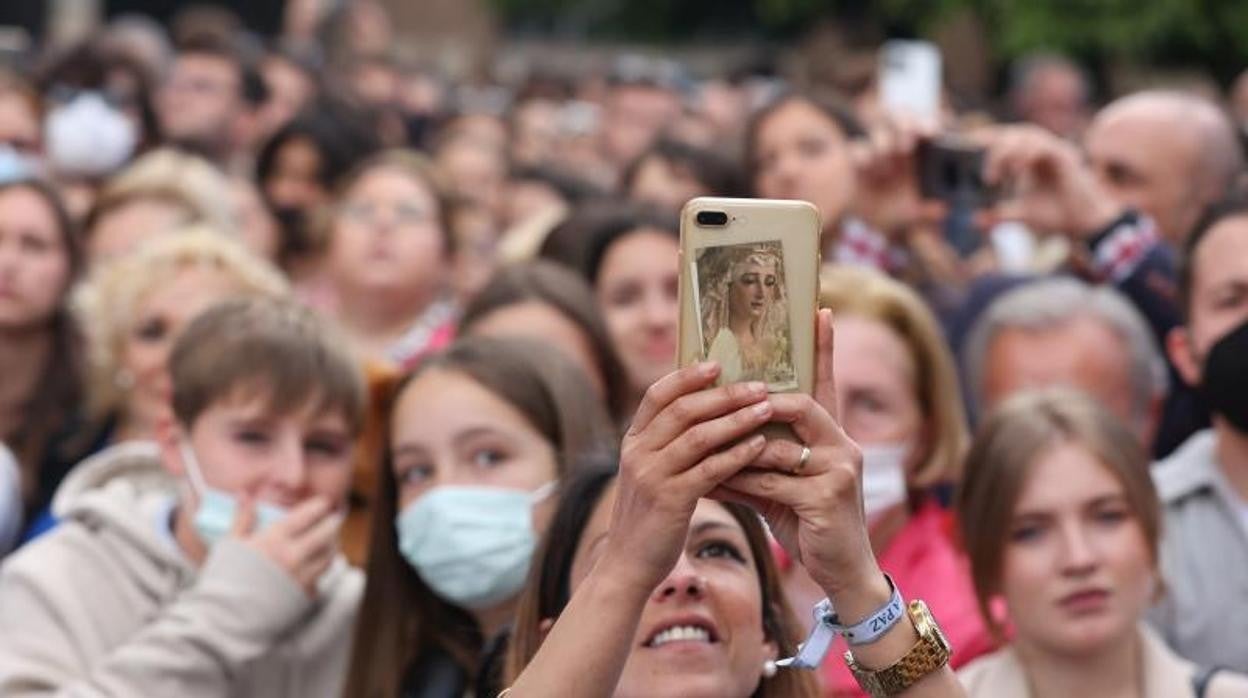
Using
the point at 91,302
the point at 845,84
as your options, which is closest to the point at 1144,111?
the point at 91,302

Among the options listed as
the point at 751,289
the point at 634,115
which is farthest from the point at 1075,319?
the point at 634,115

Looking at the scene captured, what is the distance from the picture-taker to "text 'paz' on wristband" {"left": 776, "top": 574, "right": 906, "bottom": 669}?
2908 millimetres

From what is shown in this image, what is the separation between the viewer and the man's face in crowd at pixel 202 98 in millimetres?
10773

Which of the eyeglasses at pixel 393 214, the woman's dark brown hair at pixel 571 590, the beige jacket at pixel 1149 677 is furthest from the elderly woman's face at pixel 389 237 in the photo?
the woman's dark brown hair at pixel 571 590

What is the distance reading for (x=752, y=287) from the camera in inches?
111

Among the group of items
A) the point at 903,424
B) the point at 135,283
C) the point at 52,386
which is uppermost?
the point at 135,283

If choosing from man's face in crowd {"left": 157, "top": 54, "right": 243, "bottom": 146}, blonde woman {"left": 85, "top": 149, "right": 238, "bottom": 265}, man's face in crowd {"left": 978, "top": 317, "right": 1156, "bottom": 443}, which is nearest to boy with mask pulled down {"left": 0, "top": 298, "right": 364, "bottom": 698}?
man's face in crowd {"left": 978, "top": 317, "right": 1156, "bottom": 443}

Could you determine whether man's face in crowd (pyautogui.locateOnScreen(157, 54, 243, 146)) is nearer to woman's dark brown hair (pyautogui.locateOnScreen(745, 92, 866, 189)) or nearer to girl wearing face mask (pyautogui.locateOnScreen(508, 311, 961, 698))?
woman's dark brown hair (pyautogui.locateOnScreen(745, 92, 866, 189))

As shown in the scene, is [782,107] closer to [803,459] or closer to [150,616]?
[150,616]

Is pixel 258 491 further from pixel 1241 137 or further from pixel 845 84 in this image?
pixel 845 84

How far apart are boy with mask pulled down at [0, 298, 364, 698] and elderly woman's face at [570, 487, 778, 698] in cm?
107

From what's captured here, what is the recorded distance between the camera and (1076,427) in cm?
473

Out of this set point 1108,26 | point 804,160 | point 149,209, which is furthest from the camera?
point 1108,26

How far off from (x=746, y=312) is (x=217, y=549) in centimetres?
210
